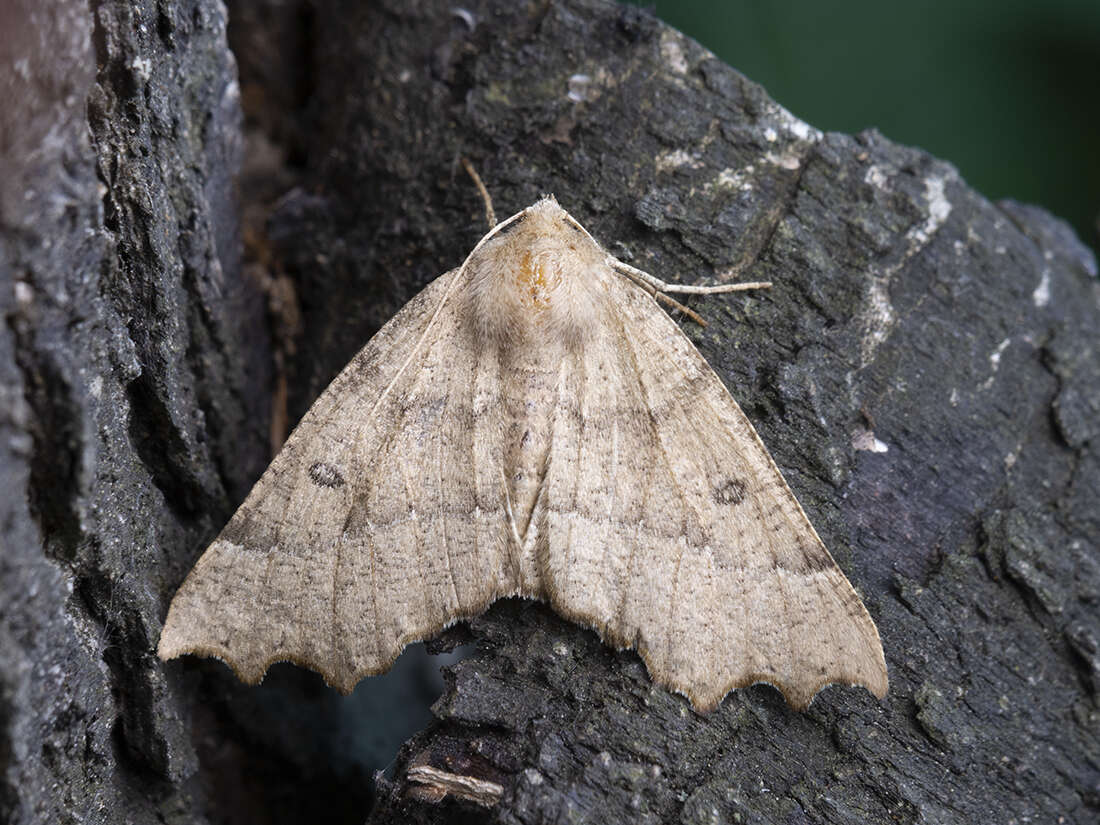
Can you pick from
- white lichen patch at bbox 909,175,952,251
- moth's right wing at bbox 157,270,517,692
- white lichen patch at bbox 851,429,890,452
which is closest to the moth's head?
moth's right wing at bbox 157,270,517,692

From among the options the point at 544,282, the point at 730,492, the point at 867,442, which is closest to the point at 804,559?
the point at 730,492

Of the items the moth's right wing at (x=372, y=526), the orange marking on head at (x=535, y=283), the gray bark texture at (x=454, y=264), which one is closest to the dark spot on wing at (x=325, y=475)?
the moth's right wing at (x=372, y=526)

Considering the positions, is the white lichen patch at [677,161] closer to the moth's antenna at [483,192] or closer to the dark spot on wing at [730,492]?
the moth's antenna at [483,192]

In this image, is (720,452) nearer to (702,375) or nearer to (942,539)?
(702,375)

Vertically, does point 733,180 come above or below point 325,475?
above

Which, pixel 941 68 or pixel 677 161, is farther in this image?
pixel 941 68

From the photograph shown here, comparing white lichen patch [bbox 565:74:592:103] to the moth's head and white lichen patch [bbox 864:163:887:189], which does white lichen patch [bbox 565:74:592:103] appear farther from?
white lichen patch [bbox 864:163:887:189]

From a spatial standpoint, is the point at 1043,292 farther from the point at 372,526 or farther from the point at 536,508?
the point at 372,526
